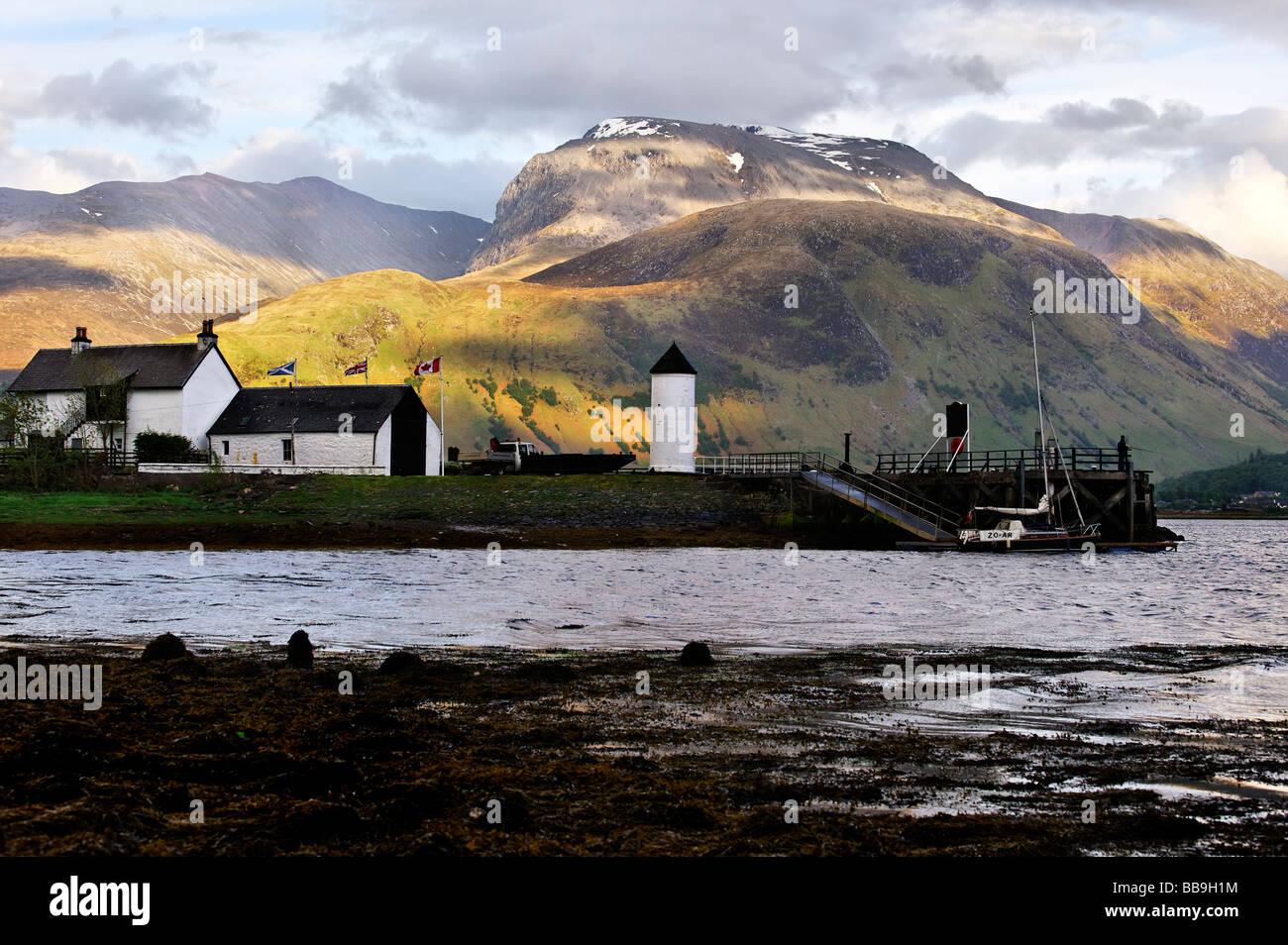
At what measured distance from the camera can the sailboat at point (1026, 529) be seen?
208 feet

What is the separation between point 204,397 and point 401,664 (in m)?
68.2

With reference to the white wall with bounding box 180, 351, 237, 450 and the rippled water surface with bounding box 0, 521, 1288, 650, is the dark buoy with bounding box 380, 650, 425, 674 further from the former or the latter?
the white wall with bounding box 180, 351, 237, 450

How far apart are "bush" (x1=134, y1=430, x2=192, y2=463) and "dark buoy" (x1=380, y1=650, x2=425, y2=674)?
203 ft

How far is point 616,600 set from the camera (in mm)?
33375

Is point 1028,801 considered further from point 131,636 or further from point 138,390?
point 138,390

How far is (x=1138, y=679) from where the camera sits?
19641 mm

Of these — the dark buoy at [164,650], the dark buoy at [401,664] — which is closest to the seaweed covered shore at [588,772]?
the dark buoy at [401,664]

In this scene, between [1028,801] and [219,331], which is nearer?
[1028,801]

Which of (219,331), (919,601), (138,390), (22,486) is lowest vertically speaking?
(919,601)

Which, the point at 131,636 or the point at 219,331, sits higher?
the point at 219,331

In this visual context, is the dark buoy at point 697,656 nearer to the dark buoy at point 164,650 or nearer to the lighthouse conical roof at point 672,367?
the dark buoy at point 164,650

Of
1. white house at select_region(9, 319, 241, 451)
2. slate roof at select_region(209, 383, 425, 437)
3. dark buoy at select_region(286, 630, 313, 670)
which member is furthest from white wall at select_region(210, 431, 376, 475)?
dark buoy at select_region(286, 630, 313, 670)
